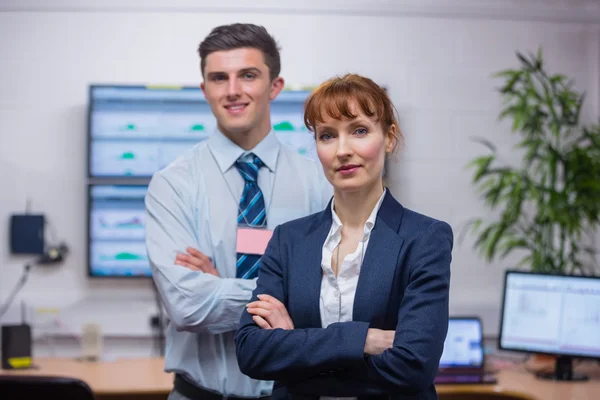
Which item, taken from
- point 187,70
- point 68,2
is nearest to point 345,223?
point 187,70

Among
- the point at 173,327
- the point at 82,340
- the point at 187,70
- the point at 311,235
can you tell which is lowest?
the point at 82,340

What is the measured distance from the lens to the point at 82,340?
380cm

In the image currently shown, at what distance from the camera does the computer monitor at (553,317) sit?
3.12 meters

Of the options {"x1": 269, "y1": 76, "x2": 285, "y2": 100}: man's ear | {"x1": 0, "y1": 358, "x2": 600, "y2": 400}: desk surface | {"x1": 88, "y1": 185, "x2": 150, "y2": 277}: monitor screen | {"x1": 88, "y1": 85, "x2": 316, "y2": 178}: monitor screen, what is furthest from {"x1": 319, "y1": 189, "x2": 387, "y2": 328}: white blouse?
{"x1": 88, "y1": 185, "x2": 150, "y2": 277}: monitor screen

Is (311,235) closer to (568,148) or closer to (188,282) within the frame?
(188,282)

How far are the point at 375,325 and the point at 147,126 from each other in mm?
2548

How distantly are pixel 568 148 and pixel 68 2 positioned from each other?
2681 millimetres

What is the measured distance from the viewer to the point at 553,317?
3184 mm

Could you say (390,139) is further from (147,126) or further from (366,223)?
(147,126)

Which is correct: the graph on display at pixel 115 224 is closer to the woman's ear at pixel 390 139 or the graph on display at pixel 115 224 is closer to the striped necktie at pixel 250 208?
the striped necktie at pixel 250 208

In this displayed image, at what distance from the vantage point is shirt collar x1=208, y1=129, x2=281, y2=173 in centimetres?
205

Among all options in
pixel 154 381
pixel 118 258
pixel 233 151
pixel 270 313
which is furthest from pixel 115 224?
pixel 270 313

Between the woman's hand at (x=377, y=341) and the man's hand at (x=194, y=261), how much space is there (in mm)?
577

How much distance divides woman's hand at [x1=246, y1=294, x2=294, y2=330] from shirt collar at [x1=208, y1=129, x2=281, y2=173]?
54 cm
